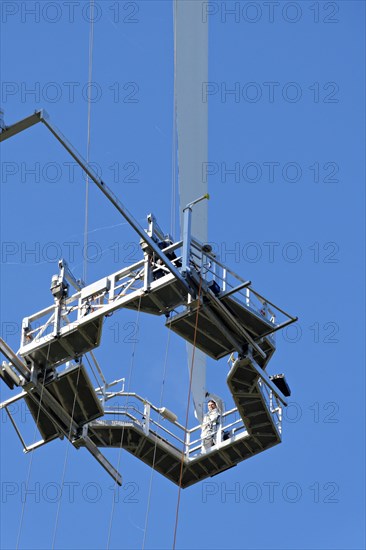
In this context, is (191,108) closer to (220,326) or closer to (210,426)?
(210,426)

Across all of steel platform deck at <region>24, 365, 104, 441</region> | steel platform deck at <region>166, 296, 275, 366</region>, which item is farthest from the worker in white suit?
steel platform deck at <region>166, 296, 275, 366</region>

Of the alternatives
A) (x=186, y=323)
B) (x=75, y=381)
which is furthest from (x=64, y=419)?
(x=186, y=323)

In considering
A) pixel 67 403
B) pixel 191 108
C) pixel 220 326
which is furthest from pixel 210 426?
pixel 191 108

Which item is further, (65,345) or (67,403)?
(67,403)

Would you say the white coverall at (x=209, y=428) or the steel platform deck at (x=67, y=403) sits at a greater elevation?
the steel platform deck at (x=67, y=403)

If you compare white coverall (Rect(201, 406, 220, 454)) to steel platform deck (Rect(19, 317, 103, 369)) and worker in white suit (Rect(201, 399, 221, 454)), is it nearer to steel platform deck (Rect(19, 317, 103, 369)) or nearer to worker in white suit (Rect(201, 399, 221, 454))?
worker in white suit (Rect(201, 399, 221, 454))

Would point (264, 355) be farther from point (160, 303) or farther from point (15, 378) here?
point (15, 378)

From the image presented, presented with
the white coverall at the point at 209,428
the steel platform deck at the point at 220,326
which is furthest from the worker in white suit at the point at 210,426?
the steel platform deck at the point at 220,326

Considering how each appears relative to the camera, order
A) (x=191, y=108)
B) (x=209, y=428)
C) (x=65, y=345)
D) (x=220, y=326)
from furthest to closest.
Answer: (x=191, y=108) → (x=209, y=428) → (x=65, y=345) → (x=220, y=326)

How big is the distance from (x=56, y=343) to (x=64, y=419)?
3084mm

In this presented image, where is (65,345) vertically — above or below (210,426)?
above

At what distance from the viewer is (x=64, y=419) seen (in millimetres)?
54344

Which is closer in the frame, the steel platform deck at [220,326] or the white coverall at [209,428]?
the steel platform deck at [220,326]

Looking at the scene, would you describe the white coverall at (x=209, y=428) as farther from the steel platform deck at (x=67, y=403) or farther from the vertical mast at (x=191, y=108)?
the steel platform deck at (x=67, y=403)
